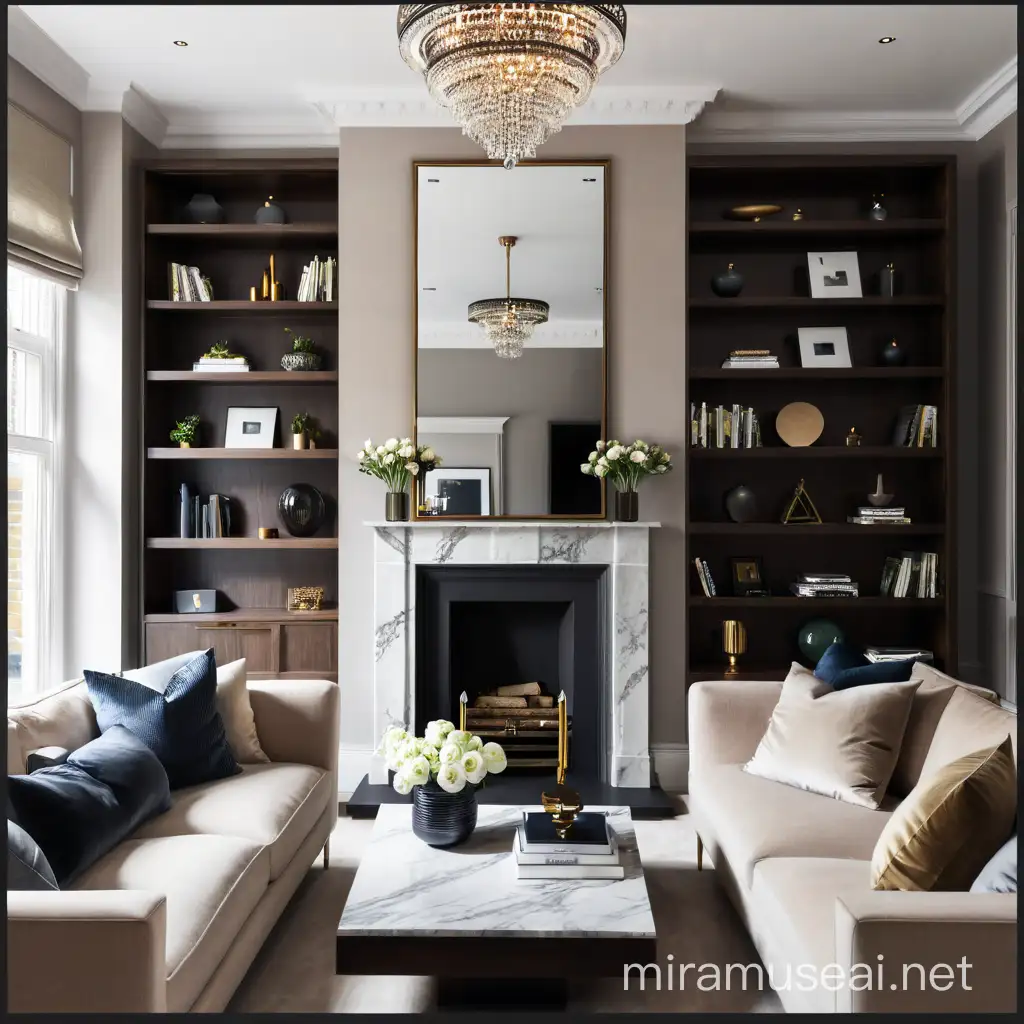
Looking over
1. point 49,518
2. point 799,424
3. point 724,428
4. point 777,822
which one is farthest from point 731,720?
point 49,518

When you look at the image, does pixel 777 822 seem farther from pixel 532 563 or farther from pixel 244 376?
pixel 244 376

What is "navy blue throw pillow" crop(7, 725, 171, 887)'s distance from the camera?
2029 mm

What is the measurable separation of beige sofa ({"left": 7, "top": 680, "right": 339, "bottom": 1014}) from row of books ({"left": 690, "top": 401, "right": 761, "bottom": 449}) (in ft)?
6.91

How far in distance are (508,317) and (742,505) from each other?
142cm

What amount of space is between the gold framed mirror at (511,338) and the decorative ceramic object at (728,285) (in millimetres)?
599

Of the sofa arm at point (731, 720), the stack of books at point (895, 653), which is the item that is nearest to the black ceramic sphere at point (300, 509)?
the sofa arm at point (731, 720)

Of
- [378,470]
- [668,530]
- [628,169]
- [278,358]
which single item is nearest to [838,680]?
[668,530]

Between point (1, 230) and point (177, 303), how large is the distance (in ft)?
9.52

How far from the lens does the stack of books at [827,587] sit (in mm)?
4207

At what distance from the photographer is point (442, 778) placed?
2.44 m

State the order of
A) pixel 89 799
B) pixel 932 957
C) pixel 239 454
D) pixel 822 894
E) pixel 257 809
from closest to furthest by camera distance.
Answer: pixel 932 957
pixel 822 894
pixel 89 799
pixel 257 809
pixel 239 454

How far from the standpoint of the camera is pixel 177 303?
4.27m

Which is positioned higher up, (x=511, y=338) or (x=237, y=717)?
(x=511, y=338)

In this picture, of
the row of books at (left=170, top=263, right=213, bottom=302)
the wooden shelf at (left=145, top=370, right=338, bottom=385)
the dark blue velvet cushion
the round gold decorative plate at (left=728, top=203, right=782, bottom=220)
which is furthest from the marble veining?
the round gold decorative plate at (left=728, top=203, right=782, bottom=220)
